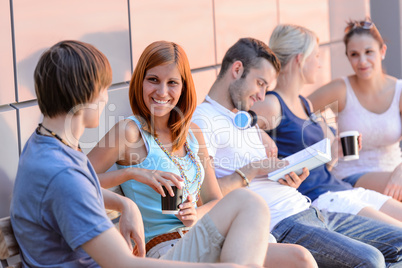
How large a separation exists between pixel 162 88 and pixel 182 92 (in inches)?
5.6

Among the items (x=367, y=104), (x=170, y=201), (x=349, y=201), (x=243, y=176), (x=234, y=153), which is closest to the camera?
(x=170, y=201)

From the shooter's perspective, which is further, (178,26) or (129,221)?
(178,26)

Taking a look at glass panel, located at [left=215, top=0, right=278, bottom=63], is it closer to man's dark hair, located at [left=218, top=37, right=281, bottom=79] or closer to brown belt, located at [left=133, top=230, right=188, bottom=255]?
man's dark hair, located at [left=218, top=37, right=281, bottom=79]

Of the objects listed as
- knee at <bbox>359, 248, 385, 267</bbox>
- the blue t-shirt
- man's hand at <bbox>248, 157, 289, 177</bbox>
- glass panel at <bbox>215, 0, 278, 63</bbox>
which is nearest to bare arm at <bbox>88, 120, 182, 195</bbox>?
the blue t-shirt

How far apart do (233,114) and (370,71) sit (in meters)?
1.64

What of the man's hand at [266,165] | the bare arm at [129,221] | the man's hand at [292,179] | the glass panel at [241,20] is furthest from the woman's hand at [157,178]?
the glass panel at [241,20]

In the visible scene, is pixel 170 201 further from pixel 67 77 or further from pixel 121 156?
pixel 67 77

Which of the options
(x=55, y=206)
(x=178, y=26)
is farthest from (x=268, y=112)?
(x=55, y=206)

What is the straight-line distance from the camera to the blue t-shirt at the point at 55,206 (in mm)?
1782

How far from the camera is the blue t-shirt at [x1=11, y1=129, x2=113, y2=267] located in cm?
178

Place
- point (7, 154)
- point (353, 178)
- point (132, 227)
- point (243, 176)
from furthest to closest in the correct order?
point (353, 178)
point (243, 176)
point (7, 154)
point (132, 227)

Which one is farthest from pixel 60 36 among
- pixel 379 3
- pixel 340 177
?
pixel 379 3

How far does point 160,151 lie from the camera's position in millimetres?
2801

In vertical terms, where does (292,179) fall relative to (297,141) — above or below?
below
